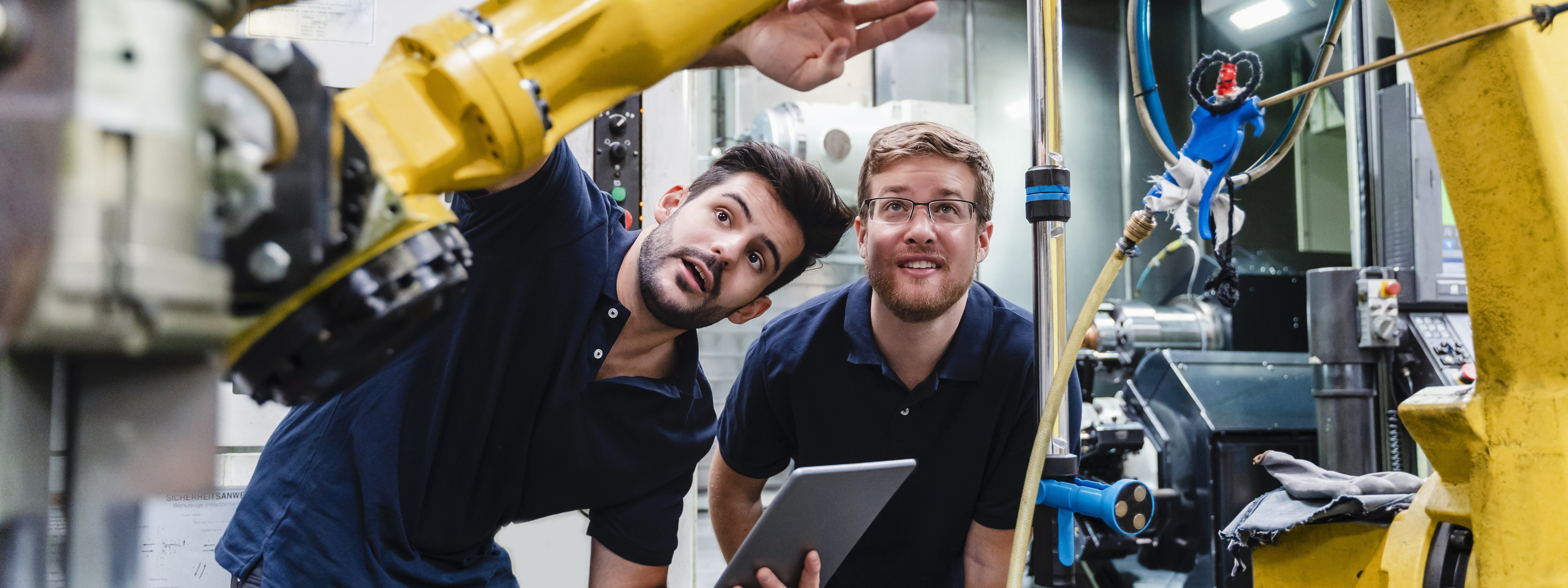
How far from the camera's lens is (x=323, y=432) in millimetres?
1371

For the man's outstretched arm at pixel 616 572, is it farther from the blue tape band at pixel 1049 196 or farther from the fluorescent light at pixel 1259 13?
the fluorescent light at pixel 1259 13

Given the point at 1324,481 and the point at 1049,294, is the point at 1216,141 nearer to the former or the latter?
the point at 1049,294

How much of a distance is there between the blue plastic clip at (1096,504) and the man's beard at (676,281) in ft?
2.07

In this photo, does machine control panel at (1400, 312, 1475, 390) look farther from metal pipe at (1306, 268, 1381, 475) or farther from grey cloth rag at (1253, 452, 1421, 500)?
grey cloth rag at (1253, 452, 1421, 500)

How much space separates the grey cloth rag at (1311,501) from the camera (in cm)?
141

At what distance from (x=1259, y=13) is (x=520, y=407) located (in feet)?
16.5

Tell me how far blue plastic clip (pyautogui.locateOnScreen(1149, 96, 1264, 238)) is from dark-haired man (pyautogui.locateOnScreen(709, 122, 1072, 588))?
2.07ft

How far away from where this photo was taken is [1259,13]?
5059mm

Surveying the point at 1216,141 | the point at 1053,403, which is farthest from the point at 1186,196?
the point at 1053,403

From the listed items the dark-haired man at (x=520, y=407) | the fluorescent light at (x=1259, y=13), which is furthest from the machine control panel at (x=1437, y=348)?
the dark-haired man at (x=520, y=407)

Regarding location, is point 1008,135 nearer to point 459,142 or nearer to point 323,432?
point 323,432

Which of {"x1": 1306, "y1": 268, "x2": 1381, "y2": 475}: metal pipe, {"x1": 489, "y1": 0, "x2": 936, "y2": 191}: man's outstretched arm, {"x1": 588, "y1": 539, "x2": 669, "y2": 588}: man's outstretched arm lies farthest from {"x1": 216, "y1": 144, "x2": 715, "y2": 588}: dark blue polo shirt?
{"x1": 1306, "y1": 268, "x2": 1381, "y2": 475}: metal pipe

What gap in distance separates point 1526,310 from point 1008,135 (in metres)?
4.56

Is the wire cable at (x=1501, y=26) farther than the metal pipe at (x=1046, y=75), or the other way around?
the metal pipe at (x=1046, y=75)
